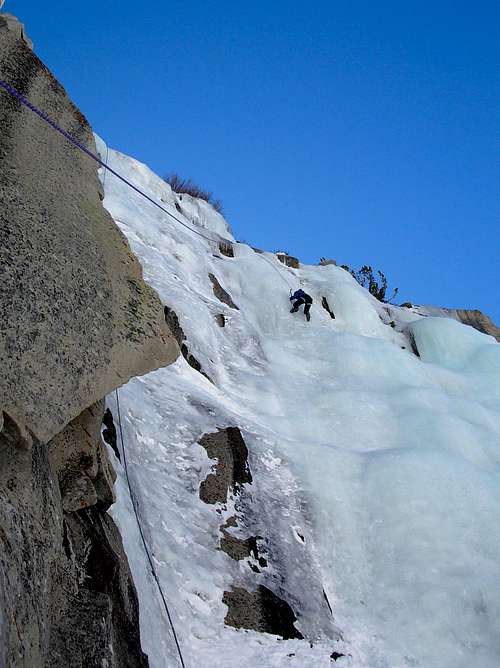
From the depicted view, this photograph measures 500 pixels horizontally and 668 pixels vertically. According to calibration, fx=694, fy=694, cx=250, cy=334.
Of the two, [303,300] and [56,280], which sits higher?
Result: [303,300]

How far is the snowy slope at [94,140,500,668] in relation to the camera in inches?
168

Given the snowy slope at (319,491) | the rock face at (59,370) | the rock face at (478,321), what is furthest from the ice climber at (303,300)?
the rock face at (59,370)

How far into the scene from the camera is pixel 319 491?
5719mm

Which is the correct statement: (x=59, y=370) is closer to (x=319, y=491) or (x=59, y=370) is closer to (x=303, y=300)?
(x=319, y=491)

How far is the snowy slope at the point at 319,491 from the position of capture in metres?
4.28

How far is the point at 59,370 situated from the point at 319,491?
374 centimetres

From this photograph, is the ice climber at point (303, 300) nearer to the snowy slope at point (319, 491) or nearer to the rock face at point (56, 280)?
the snowy slope at point (319, 491)

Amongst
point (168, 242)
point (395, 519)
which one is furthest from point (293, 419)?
point (168, 242)

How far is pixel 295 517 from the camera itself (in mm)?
5352

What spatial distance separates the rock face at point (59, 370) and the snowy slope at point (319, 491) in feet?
2.44

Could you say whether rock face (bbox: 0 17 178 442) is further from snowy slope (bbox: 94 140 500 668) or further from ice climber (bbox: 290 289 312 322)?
ice climber (bbox: 290 289 312 322)

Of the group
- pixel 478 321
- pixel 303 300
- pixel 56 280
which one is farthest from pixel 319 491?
pixel 478 321

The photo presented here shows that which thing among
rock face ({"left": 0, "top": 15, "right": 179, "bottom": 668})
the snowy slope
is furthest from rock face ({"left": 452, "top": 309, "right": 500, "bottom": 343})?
rock face ({"left": 0, "top": 15, "right": 179, "bottom": 668})

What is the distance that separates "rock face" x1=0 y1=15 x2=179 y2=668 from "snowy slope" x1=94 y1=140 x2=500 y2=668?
2.44 feet
